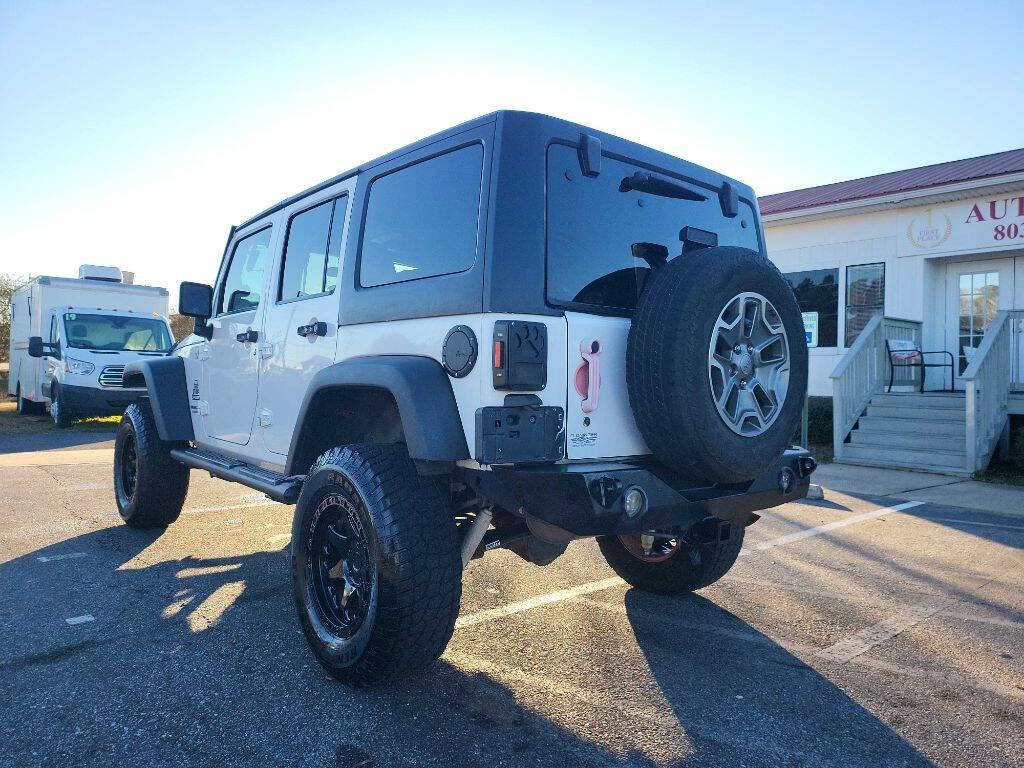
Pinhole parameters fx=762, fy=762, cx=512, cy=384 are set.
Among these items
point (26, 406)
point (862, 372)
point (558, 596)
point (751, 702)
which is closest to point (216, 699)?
point (558, 596)

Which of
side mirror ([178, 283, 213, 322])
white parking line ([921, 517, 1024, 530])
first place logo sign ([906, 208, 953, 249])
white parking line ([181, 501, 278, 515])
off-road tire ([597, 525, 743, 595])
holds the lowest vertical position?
white parking line ([921, 517, 1024, 530])

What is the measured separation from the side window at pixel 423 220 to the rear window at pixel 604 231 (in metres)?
0.33

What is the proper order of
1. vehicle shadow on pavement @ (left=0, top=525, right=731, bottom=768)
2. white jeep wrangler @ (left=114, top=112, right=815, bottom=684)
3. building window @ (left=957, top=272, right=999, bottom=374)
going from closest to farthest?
1. vehicle shadow on pavement @ (left=0, top=525, right=731, bottom=768)
2. white jeep wrangler @ (left=114, top=112, right=815, bottom=684)
3. building window @ (left=957, top=272, right=999, bottom=374)

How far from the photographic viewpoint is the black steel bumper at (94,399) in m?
13.0

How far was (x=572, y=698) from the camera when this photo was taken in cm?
291

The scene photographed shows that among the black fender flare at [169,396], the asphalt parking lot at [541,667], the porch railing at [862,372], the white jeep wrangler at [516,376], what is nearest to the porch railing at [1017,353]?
the porch railing at [862,372]

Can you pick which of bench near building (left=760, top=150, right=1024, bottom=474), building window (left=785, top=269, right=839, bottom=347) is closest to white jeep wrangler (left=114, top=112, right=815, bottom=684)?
bench near building (left=760, top=150, right=1024, bottom=474)

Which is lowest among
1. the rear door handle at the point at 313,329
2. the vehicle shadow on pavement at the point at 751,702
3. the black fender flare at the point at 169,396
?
the vehicle shadow on pavement at the point at 751,702

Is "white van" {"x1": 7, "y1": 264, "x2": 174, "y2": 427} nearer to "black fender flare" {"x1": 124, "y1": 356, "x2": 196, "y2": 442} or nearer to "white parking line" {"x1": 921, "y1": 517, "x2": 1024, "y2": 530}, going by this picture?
"black fender flare" {"x1": 124, "y1": 356, "x2": 196, "y2": 442}

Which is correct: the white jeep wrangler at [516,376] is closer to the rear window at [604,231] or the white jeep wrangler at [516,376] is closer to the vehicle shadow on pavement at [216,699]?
the rear window at [604,231]

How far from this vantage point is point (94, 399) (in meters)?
13.1

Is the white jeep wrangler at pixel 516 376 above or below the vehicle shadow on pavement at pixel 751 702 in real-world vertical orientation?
above

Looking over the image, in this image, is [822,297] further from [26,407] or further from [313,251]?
[26,407]

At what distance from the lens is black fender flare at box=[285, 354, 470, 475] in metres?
2.69
